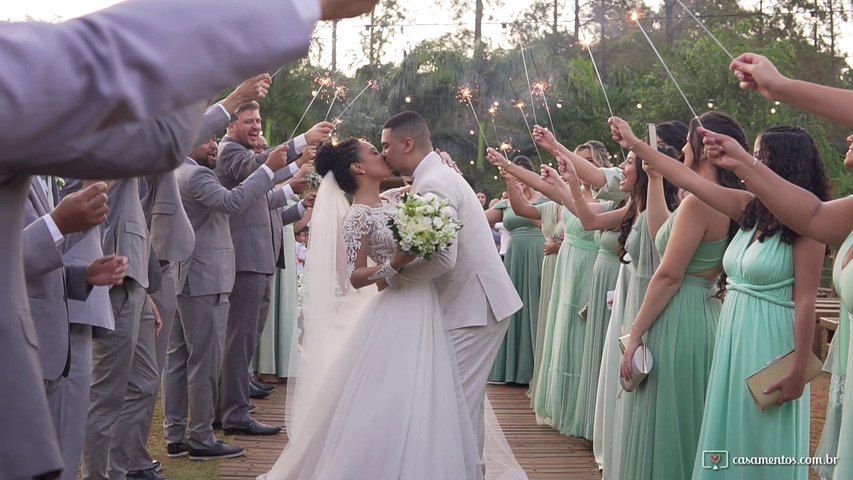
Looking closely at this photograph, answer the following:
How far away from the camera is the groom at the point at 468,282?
525 cm

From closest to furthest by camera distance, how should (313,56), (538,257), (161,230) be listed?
(161,230)
(538,257)
(313,56)

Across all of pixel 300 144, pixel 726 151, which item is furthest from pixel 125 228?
pixel 726 151

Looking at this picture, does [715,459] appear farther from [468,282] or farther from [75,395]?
[75,395]

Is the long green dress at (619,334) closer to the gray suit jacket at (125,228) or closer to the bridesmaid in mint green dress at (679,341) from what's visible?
the bridesmaid in mint green dress at (679,341)

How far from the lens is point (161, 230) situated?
5.86 m

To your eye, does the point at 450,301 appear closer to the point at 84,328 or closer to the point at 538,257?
the point at 84,328

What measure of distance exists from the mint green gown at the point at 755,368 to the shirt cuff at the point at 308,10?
3.57 meters

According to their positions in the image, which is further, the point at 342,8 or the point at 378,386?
the point at 378,386

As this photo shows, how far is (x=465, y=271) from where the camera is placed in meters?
5.31

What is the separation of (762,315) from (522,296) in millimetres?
6707

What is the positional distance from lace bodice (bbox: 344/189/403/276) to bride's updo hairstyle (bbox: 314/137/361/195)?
54 centimetres

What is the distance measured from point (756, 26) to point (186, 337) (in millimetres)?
24637

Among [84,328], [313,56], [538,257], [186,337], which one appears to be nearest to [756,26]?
[313,56]

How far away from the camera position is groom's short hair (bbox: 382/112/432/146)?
18.0 ft
